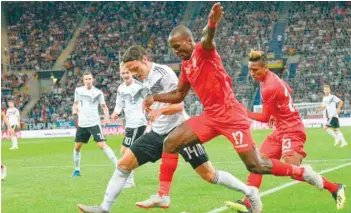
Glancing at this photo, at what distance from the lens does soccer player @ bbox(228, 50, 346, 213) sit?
8781mm

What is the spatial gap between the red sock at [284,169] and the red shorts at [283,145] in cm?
72

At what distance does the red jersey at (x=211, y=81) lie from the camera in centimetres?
740

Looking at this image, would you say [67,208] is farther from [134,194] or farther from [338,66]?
[338,66]

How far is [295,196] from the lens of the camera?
387 inches

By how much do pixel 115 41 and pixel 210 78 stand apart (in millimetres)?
45292

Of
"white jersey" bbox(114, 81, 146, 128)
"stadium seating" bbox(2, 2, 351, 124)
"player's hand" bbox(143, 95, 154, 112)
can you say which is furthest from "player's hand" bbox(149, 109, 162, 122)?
"stadium seating" bbox(2, 2, 351, 124)

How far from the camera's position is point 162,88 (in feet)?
27.3

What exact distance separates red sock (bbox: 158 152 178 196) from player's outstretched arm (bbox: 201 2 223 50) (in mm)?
1403

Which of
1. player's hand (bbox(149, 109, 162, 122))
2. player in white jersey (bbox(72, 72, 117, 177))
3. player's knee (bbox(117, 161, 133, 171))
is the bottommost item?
player in white jersey (bbox(72, 72, 117, 177))

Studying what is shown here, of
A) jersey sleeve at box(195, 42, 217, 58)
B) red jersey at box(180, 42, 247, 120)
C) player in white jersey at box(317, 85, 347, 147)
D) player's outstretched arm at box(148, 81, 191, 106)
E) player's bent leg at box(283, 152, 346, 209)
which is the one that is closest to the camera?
jersey sleeve at box(195, 42, 217, 58)

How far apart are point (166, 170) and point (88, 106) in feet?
25.8

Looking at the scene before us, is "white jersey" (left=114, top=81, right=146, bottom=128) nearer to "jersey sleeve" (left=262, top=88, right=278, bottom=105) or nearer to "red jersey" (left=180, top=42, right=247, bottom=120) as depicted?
"jersey sleeve" (left=262, top=88, right=278, bottom=105)

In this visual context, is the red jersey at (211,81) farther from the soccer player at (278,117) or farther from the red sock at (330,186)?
the red sock at (330,186)

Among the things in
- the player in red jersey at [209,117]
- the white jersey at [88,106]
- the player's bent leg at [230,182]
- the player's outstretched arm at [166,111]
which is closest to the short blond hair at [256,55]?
the player in red jersey at [209,117]
